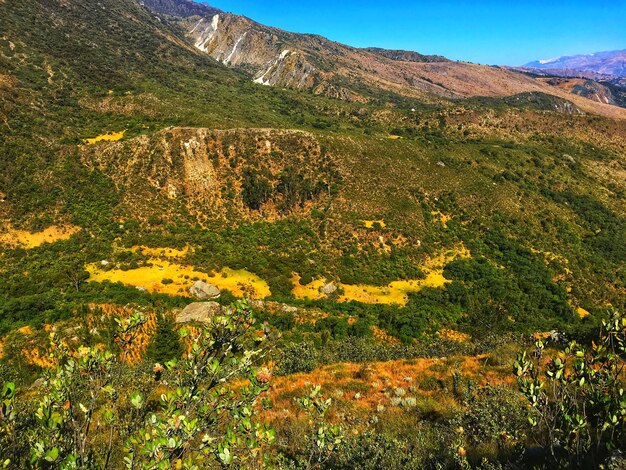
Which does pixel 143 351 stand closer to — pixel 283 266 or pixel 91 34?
pixel 283 266

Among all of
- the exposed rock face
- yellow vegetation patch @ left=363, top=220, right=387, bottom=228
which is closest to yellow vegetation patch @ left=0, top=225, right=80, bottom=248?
the exposed rock face

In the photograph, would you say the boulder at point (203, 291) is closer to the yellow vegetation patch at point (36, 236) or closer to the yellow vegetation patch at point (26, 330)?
the yellow vegetation patch at point (26, 330)

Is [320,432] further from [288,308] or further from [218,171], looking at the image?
[218,171]

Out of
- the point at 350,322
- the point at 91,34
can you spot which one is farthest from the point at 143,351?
the point at 91,34

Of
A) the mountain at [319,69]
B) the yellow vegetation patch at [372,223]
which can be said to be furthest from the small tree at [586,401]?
the mountain at [319,69]

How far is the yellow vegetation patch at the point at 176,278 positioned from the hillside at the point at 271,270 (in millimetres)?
207

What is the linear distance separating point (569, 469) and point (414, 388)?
8.10 meters

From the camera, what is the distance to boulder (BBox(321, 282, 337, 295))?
116ft

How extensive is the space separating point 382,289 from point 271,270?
12336 mm

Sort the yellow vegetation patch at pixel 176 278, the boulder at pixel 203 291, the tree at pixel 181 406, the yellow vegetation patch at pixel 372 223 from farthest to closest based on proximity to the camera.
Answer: the yellow vegetation patch at pixel 372 223 → the yellow vegetation patch at pixel 176 278 → the boulder at pixel 203 291 → the tree at pixel 181 406

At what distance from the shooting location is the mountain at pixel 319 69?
131000 mm

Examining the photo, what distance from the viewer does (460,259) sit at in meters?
43.2

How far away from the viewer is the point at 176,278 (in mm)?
33062

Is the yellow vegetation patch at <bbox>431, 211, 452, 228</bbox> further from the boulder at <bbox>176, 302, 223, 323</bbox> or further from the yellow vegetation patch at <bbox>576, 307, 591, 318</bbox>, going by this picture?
the boulder at <bbox>176, 302, 223, 323</bbox>
